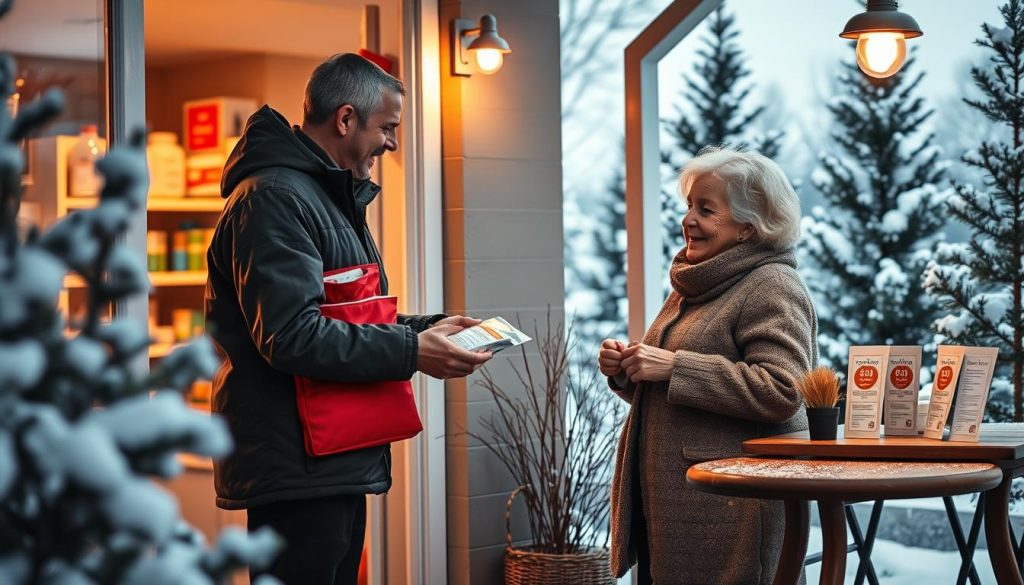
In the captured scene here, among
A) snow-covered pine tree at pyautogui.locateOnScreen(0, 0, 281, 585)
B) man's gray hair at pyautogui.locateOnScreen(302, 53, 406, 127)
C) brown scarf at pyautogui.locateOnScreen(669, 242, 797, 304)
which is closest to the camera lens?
snow-covered pine tree at pyautogui.locateOnScreen(0, 0, 281, 585)

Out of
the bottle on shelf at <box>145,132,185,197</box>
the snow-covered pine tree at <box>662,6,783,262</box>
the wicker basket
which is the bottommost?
the wicker basket

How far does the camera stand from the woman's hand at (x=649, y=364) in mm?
2816

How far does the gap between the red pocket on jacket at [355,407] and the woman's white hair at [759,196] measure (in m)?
0.88

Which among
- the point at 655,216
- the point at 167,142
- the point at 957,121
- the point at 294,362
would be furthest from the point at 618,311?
the point at 294,362

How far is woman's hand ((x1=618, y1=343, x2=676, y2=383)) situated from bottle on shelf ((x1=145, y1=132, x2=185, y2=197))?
3.82 m

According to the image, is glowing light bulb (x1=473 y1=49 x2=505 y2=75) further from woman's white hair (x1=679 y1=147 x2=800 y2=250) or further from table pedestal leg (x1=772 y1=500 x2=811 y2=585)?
table pedestal leg (x1=772 y1=500 x2=811 y2=585)

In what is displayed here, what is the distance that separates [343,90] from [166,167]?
152 inches

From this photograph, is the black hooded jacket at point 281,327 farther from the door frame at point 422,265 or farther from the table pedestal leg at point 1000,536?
the door frame at point 422,265

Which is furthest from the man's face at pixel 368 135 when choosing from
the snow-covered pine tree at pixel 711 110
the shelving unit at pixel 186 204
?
the snow-covered pine tree at pixel 711 110

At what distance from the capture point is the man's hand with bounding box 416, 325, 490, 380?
96.7 inches

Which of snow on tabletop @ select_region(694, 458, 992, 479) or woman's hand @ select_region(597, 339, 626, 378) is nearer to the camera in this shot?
snow on tabletop @ select_region(694, 458, 992, 479)

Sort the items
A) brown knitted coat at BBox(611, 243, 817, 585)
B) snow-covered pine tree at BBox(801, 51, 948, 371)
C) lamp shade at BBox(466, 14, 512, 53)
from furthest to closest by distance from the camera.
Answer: snow-covered pine tree at BBox(801, 51, 948, 371)
lamp shade at BBox(466, 14, 512, 53)
brown knitted coat at BBox(611, 243, 817, 585)

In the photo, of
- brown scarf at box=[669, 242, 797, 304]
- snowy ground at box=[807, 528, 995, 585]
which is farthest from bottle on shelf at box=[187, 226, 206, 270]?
brown scarf at box=[669, 242, 797, 304]

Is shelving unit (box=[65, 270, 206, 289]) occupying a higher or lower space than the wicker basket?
higher
